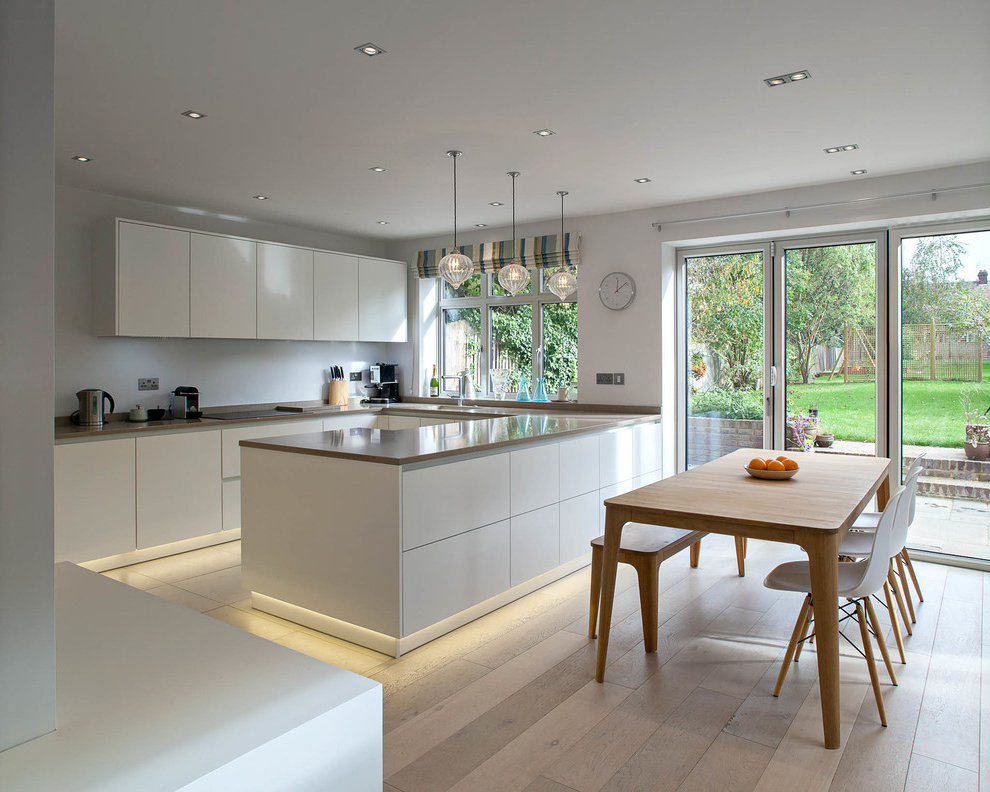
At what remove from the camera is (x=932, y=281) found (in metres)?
4.37

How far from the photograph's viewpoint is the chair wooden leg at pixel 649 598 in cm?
295

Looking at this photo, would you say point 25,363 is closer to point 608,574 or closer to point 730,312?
point 608,574

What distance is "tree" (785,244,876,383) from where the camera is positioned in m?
4.61

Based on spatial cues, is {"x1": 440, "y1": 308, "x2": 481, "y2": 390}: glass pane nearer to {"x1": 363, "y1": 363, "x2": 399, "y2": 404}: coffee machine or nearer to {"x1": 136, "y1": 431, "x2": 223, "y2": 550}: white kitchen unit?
{"x1": 363, "y1": 363, "x2": 399, "y2": 404}: coffee machine

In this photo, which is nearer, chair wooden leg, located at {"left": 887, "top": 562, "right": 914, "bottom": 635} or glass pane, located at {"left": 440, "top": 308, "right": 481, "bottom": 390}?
chair wooden leg, located at {"left": 887, "top": 562, "right": 914, "bottom": 635}

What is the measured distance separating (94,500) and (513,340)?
3497mm

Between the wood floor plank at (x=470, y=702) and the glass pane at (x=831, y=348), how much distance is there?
2733mm

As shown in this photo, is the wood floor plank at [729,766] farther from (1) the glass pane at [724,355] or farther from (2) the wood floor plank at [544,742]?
(1) the glass pane at [724,355]

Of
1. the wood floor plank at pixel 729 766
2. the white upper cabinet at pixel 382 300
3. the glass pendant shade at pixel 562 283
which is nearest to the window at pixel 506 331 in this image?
the white upper cabinet at pixel 382 300

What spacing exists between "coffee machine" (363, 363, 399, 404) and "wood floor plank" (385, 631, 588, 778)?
3.85m

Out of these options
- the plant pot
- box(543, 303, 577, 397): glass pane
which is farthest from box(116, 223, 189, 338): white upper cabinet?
the plant pot

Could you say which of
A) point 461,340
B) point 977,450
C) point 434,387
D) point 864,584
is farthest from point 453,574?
point 461,340

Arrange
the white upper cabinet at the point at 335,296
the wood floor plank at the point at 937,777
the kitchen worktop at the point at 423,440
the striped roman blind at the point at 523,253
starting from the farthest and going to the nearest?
the white upper cabinet at the point at 335,296 → the striped roman blind at the point at 523,253 → the kitchen worktop at the point at 423,440 → the wood floor plank at the point at 937,777

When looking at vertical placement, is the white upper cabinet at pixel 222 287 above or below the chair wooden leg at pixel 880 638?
above
